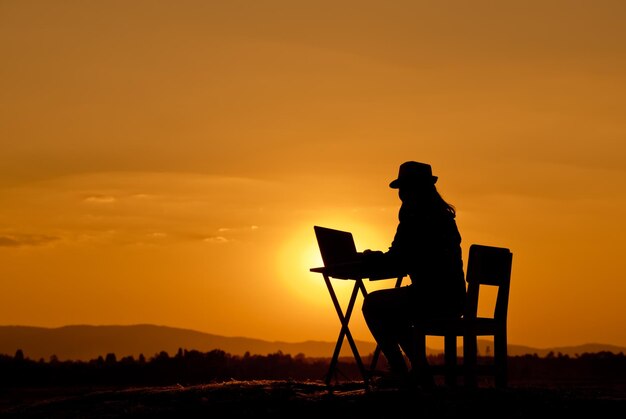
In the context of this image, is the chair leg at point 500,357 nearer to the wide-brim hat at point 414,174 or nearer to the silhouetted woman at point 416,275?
the silhouetted woman at point 416,275

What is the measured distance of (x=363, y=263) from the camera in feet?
47.1

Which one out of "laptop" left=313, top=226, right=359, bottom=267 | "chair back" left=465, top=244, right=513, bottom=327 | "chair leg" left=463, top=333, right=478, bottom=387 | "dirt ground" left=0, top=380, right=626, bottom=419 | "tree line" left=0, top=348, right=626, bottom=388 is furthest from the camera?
"tree line" left=0, top=348, right=626, bottom=388

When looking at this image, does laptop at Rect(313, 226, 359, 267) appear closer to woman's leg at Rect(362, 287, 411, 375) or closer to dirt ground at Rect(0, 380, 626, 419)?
woman's leg at Rect(362, 287, 411, 375)

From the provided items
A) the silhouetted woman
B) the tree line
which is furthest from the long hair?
the tree line

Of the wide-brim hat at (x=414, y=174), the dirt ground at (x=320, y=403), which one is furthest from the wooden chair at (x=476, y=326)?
the wide-brim hat at (x=414, y=174)

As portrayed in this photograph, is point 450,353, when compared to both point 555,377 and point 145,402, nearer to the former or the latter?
point 145,402

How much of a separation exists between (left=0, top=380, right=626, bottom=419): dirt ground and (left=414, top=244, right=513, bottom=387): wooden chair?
1.90ft

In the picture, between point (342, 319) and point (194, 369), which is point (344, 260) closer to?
point (342, 319)

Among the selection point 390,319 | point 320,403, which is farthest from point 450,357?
point 320,403

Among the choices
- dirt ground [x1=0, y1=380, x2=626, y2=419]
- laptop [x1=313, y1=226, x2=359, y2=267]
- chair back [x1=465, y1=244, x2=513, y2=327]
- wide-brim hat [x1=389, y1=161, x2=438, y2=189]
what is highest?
wide-brim hat [x1=389, y1=161, x2=438, y2=189]

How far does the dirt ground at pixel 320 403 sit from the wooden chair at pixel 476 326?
22.8 inches

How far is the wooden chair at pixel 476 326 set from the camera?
1410 centimetres

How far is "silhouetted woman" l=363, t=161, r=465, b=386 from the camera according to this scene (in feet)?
45.9

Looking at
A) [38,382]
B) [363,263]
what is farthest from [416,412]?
[38,382]
